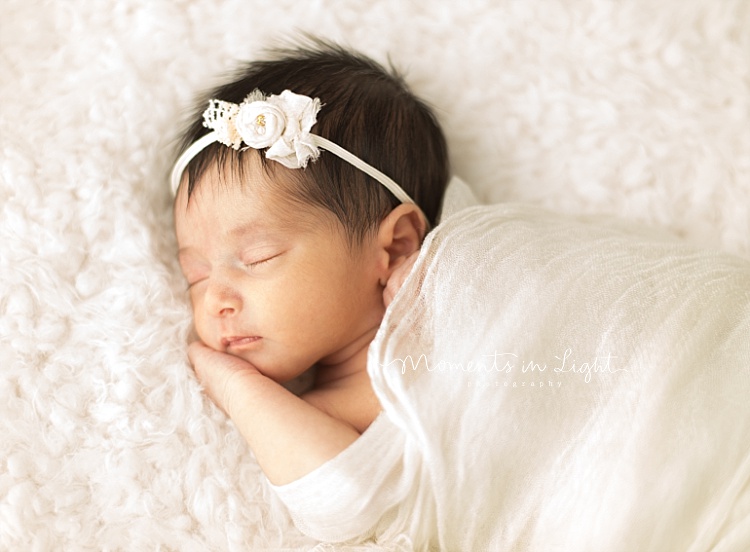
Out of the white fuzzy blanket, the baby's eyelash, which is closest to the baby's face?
the baby's eyelash

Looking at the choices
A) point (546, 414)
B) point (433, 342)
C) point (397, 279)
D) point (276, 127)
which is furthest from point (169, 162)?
point (546, 414)

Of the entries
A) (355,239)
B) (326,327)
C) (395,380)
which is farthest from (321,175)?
(395,380)

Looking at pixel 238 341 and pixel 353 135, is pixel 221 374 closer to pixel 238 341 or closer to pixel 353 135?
pixel 238 341

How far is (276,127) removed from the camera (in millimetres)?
1502

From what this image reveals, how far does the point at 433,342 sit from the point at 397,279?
21 cm

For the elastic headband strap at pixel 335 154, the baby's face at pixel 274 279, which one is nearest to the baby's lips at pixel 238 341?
A: the baby's face at pixel 274 279

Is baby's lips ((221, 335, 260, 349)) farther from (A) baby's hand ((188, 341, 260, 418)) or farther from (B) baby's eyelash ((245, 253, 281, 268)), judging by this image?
(B) baby's eyelash ((245, 253, 281, 268))

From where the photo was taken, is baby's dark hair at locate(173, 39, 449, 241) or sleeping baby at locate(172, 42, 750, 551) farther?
baby's dark hair at locate(173, 39, 449, 241)

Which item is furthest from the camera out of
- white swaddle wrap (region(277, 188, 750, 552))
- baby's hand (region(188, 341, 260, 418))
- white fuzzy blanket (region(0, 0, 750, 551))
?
baby's hand (region(188, 341, 260, 418))

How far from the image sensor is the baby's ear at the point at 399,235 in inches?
61.3

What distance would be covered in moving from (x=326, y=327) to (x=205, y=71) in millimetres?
690

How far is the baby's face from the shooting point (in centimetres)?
148

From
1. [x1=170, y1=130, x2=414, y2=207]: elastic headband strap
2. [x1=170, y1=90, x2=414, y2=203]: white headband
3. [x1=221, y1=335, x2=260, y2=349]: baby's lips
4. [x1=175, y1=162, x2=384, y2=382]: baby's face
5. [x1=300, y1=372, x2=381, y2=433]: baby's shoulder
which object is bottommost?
[x1=300, y1=372, x2=381, y2=433]: baby's shoulder

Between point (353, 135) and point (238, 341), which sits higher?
point (353, 135)
